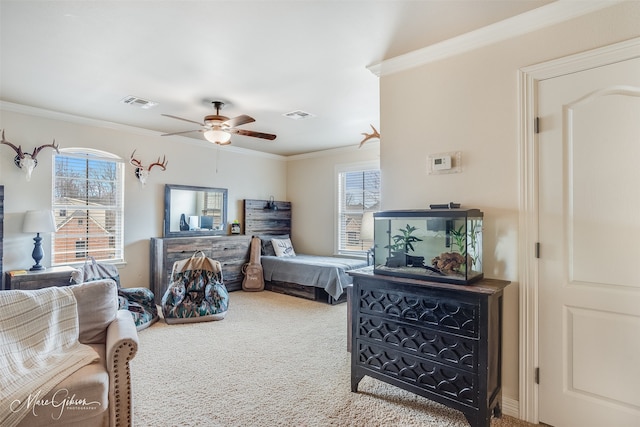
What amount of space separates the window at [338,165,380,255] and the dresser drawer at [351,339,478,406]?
11.4 ft

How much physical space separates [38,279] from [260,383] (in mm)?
2804

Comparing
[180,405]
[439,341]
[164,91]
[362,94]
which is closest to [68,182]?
[164,91]

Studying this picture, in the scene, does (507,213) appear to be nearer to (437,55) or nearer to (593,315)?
(593,315)

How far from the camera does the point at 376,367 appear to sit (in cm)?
233

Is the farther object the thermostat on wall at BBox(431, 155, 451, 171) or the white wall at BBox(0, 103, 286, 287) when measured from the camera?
the white wall at BBox(0, 103, 286, 287)

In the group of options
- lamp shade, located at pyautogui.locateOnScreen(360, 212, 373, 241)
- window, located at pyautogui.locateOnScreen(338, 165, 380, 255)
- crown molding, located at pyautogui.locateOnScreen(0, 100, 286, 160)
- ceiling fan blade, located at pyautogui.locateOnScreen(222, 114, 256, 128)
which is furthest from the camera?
window, located at pyautogui.locateOnScreen(338, 165, 380, 255)

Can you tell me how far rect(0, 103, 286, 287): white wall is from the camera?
3867 mm

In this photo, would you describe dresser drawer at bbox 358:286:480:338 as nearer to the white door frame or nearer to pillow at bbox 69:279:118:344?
the white door frame

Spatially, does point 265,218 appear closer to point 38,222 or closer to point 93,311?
point 38,222

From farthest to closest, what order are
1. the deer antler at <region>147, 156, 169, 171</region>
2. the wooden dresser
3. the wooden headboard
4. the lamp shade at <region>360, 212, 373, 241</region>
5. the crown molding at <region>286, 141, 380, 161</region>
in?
the wooden headboard < the crown molding at <region>286, 141, 380, 161</region> < the deer antler at <region>147, 156, 169, 171</region> < the wooden dresser < the lamp shade at <region>360, 212, 373, 241</region>

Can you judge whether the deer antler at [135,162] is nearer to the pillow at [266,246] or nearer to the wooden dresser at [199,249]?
the wooden dresser at [199,249]

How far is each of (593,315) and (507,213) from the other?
717 millimetres

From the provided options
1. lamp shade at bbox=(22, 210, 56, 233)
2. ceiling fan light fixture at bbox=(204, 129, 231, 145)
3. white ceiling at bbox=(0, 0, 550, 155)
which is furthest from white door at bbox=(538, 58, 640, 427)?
lamp shade at bbox=(22, 210, 56, 233)

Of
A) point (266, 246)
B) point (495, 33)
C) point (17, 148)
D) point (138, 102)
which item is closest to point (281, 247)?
point (266, 246)
